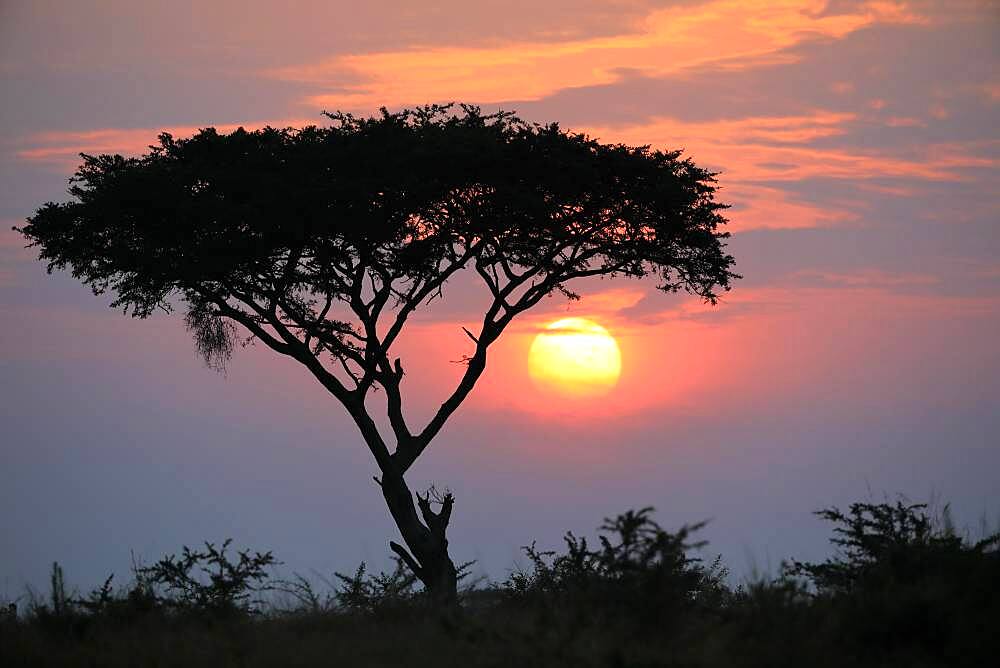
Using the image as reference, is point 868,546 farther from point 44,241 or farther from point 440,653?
point 44,241

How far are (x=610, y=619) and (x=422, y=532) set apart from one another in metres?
13.1

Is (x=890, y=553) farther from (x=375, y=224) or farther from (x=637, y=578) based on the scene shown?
(x=375, y=224)

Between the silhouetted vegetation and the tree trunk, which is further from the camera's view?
the tree trunk

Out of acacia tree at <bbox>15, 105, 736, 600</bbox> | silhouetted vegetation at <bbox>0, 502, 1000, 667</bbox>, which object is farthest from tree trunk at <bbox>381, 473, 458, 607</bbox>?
silhouetted vegetation at <bbox>0, 502, 1000, 667</bbox>

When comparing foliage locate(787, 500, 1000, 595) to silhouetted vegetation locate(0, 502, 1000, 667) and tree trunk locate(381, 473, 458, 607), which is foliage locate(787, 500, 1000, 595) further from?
tree trunk locate(381, 473, 458, 607)

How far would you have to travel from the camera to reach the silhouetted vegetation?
11766mm

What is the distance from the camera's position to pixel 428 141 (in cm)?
2598

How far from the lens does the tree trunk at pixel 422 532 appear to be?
2519cm

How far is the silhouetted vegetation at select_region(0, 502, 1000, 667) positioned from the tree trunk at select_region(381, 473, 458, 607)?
28.6 feet

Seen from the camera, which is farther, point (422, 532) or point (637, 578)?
point (422, 532)

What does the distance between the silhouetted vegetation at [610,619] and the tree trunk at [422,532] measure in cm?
870

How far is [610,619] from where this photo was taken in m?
12.8

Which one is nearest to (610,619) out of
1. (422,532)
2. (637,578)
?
(637,578)

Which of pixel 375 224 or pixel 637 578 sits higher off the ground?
pixel 375 224
